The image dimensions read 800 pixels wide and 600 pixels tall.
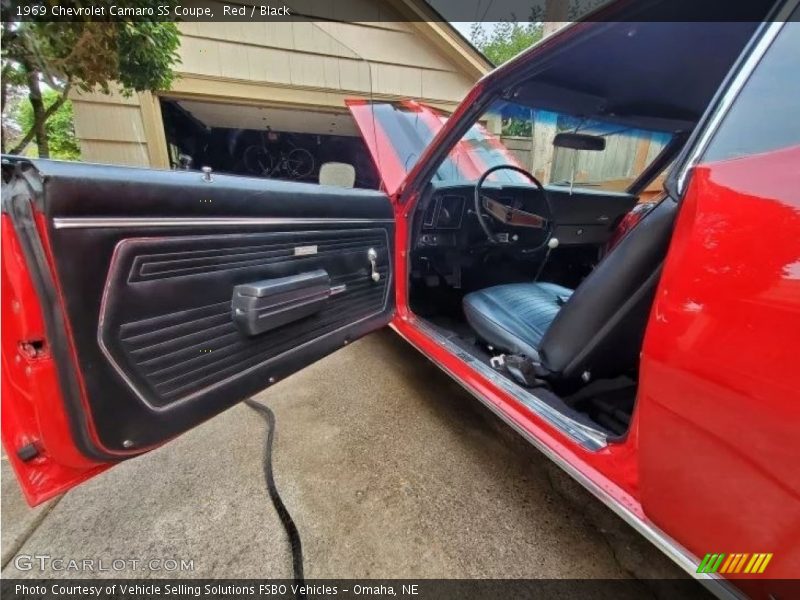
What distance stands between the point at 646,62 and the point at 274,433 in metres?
2.07

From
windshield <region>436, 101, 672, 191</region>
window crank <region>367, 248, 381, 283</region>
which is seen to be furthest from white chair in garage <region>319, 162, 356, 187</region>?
windshield <region>436, 101, 672, 191</region>

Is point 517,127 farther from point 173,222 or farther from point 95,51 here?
point 95,51

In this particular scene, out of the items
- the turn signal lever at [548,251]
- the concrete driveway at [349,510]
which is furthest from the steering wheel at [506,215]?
the concrete driveway at [349,510]

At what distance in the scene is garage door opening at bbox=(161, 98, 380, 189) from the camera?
375 centimetres

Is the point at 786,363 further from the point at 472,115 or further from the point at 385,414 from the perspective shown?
the point at 385,414

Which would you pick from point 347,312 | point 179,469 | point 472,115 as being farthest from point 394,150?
point 179,469

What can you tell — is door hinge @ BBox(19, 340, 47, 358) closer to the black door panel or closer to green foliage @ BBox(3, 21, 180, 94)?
the black door panel

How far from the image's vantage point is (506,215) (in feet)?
5.57

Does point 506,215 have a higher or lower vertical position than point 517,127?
lower

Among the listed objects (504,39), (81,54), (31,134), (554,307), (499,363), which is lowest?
(499,363)

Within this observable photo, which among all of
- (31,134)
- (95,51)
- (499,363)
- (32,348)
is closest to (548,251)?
(499,363)

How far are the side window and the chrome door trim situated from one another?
1.04 metres

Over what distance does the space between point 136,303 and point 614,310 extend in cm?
118

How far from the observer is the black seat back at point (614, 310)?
0.85 m
